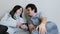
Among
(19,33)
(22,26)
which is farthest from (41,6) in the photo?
(19,33)

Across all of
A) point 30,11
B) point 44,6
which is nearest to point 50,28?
point 30,11

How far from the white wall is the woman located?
15 centimetres

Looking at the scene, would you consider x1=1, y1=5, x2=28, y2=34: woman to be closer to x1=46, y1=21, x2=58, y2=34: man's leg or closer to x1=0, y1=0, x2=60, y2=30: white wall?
x1=0, y1=0, x2=60, y2=30: white wall

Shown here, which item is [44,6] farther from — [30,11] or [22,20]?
[22,20]

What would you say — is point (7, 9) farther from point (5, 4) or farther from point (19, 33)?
point (19, 33)

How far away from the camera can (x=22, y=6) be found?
2.29m

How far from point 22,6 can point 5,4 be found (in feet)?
0.95

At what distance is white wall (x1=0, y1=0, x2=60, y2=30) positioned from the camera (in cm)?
227

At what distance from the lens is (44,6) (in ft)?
7.63

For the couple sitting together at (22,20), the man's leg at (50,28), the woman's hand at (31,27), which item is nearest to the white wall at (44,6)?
the couple sitting together at (22,20)

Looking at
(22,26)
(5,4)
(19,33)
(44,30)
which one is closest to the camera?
(44,30)

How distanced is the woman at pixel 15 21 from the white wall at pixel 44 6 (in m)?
0.15

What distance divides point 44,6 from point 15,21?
1.95 ft

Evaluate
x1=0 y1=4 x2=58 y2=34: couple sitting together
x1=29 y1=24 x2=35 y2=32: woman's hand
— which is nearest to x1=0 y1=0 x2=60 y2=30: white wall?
x1=0 y1=4 x2=58 y2=34: couple sitting together
